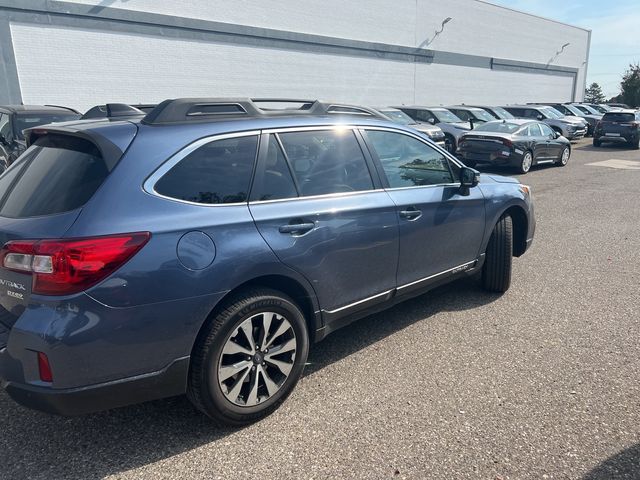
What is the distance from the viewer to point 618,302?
15.6 feet

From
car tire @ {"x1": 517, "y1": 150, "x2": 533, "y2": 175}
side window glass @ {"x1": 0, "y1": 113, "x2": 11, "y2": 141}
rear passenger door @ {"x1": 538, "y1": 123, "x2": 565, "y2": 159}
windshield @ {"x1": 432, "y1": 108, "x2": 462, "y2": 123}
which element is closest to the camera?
side window glass @ {"x1": 0, "y1": 113, "x2": 11, "y2": 141}

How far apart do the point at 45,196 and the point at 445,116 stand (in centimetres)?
1620

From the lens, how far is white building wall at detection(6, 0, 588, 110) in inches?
608

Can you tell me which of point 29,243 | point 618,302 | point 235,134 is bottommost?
point 618,302

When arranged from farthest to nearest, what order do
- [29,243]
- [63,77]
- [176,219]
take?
[63,77]
[176,219]
[29,243]

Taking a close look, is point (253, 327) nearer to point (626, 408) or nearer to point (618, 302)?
point (626, 408)

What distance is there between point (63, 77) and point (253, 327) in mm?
15515

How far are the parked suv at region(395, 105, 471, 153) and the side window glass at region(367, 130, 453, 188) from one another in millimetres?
11740

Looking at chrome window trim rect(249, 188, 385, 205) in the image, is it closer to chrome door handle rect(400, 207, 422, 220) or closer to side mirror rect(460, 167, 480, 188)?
chrome door handle rect(400, 207, 422, 220)

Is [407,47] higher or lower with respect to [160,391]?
higher

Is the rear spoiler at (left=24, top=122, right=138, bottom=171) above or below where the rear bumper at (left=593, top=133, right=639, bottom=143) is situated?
above

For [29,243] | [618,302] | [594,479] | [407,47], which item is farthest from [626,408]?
[407,47]

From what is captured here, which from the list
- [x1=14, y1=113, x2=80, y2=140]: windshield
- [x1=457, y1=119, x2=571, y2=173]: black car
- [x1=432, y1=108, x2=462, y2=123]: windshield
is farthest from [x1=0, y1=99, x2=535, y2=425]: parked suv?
[x1=432, y1=108, x2=462, y2=123]: windshield

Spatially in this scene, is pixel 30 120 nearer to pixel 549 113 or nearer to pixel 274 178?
pixel 274 178
